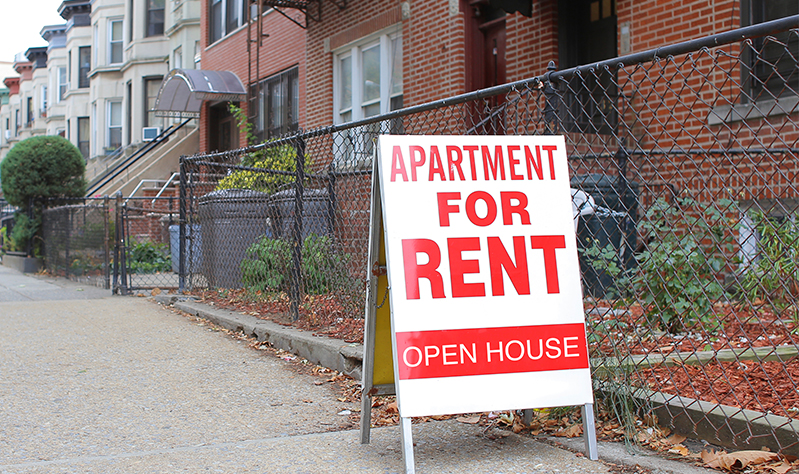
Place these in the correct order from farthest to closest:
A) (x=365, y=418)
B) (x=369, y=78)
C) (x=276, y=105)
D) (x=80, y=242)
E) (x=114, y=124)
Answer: (x=114, y=124) → (x=276, y=105) → (x=369, y=78) → (x=80, y=242) → (x=365, y=418)

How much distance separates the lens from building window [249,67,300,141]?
53.3 feet

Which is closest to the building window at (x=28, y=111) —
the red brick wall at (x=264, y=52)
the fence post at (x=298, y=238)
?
the red brick wall at (x=264, y=52)

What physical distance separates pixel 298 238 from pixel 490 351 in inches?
133

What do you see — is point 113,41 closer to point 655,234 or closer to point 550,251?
point 655,234

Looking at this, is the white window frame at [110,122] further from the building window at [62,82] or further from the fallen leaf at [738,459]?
the fallen leaf at [738,459]

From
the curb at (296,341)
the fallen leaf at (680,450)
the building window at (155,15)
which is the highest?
the building window at (155,15)

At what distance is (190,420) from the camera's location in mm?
4102

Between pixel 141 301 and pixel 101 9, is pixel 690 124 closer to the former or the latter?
pixel 141 301

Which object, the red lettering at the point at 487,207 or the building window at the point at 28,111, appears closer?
the red lettering at the point at 487,207

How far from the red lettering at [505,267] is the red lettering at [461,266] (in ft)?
0.21

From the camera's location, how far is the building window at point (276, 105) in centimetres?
1623

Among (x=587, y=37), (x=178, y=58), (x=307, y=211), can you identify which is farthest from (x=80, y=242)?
(x=178, y=58)

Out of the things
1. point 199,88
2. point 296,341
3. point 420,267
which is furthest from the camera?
point 199,88

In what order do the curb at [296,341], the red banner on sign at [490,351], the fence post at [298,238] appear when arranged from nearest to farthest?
the red banner on sign at [490,351] → the curb at [296,341] → the fence post at [298,238]
